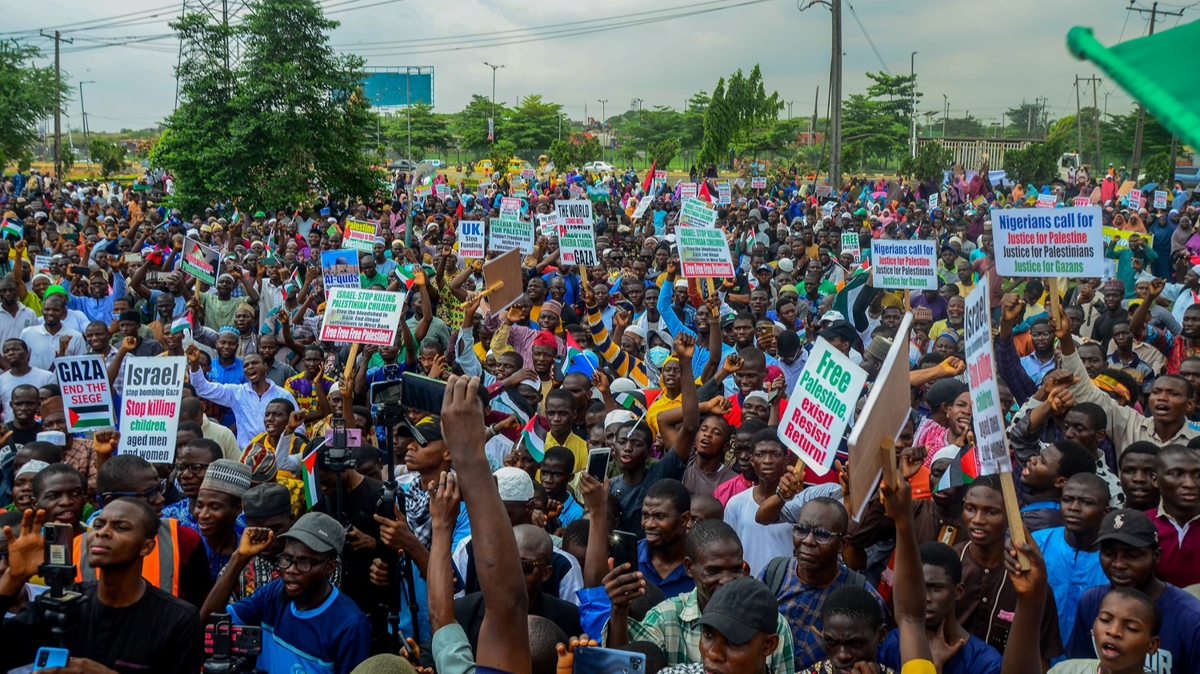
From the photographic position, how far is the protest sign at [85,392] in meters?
A: 7.07

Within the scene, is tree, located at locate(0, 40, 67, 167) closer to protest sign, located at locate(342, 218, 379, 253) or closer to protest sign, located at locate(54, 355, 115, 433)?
protest sign, located at locate(342, 218, 379, 253)

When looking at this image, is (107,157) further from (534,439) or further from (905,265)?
(534,439)

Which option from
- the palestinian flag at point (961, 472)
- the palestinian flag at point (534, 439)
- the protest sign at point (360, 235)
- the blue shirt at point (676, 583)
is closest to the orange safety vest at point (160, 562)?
the blue shirt at point (676, 583)

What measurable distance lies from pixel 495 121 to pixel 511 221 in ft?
220

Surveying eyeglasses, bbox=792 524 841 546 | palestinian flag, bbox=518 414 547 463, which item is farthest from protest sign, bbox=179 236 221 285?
eyeglasses, bbox=792 524 841 546

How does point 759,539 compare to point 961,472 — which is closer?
point 759,539

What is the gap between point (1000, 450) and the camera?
351cm

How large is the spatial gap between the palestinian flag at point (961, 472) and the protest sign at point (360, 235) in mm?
10531

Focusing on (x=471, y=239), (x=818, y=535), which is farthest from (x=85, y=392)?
(x=471, y=239)

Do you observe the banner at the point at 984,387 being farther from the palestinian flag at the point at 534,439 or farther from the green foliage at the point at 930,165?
the green foliage at the point at 930,165

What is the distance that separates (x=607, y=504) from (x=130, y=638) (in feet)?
7.57

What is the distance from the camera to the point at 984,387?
12.0ft

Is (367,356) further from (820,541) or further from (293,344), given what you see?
(820,541)

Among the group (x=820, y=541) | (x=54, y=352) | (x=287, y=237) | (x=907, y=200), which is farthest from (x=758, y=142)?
(x=820, y=541)
